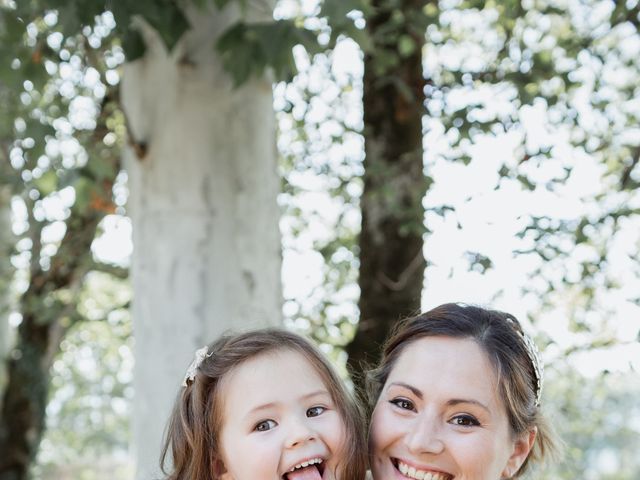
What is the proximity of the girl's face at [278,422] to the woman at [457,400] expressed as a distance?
0.58 ft

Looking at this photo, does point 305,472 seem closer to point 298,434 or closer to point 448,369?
point 298,434

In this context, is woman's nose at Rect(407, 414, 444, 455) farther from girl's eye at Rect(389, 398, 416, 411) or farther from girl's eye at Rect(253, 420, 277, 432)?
girl's eye at Rect(253, 420, 277, 432)

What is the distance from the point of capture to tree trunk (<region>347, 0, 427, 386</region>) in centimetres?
549

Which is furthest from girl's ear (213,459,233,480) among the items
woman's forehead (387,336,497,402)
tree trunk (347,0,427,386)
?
tree trunk (347,0,427,386)

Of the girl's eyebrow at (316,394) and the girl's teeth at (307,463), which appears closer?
the girl's teeth at (307,463)

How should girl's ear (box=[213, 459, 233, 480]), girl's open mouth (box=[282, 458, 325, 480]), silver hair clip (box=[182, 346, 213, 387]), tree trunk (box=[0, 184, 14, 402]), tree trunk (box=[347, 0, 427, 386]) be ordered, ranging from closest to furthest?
girl's open mouth (box=[282, 458, 325, 480]) < girl's ear (box=[213, 459, 233, 480]) < silver hair clip (box=[182, 346, 213, 387]) < tree trunk (box=[347, 0, 427, 386]) < tree trunk (box=[0, 184, 14, 402])

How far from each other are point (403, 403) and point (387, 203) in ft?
8.96

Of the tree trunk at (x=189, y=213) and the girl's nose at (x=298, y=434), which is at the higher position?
the tree trunk at (x=189, y=213)

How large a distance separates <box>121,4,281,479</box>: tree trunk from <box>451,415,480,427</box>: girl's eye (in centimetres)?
107

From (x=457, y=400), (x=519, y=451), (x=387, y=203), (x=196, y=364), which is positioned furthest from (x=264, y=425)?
(x=387, y=203)

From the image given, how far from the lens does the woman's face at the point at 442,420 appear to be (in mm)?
2670

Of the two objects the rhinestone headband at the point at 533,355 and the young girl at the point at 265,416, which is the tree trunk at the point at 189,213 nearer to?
the young girl at the point at 265,416

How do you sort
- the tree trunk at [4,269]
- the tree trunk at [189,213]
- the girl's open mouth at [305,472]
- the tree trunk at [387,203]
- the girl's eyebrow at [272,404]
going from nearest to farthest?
1. the girl's open mouth at [305,472]
2. the girl's eyebrow at [272,404]
3. the tree trunk at [189,213]
4. the tree trunk at [387,203]
5. the tree trunk at [4,269]

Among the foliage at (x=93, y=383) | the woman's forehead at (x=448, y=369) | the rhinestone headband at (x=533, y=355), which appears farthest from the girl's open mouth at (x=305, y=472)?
the foliage at (x=93, y=383)
